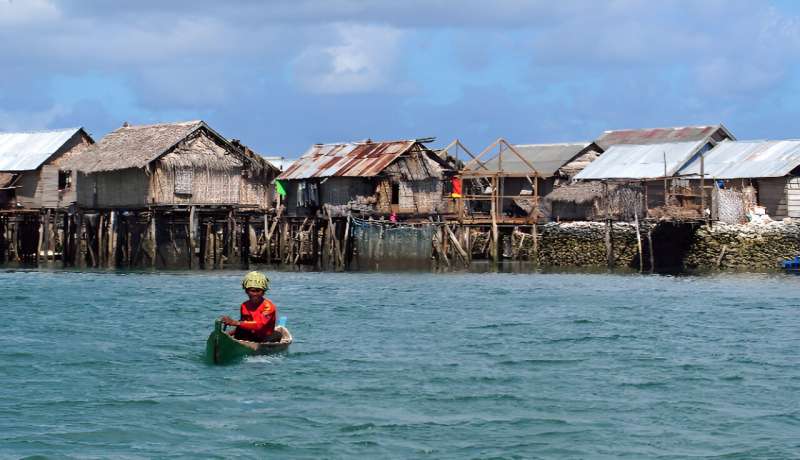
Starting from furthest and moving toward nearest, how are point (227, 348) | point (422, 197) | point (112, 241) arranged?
point (422, 197)
point (112, 241)
point (227, 348)

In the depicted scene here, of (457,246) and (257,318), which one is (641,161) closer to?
(457,246)

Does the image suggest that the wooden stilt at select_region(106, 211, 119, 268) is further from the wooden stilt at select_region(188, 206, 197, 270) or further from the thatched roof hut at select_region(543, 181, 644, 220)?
the thatched roof hut at select_region(543, 181, 644, 220)

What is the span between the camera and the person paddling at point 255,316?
20375 mm

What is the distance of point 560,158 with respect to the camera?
206ft

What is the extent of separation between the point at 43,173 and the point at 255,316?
3459 centimetres

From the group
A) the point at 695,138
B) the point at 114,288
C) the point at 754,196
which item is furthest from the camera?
the point at 695,138

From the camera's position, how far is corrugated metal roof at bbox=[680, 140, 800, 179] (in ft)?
168

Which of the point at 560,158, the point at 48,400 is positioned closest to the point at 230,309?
the point at 48,400

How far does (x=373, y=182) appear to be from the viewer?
51625 mm

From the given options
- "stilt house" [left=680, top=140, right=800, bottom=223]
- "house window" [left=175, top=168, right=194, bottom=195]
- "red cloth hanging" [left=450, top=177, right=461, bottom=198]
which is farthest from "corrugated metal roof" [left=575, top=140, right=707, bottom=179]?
"house window" [left=175, top=168, right=194, bottom=195]

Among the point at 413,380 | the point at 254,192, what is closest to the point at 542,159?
the point at 254,192

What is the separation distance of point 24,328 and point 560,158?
131ft

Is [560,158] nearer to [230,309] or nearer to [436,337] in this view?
[230,309]

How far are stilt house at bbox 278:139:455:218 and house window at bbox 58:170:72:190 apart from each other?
340 inches
